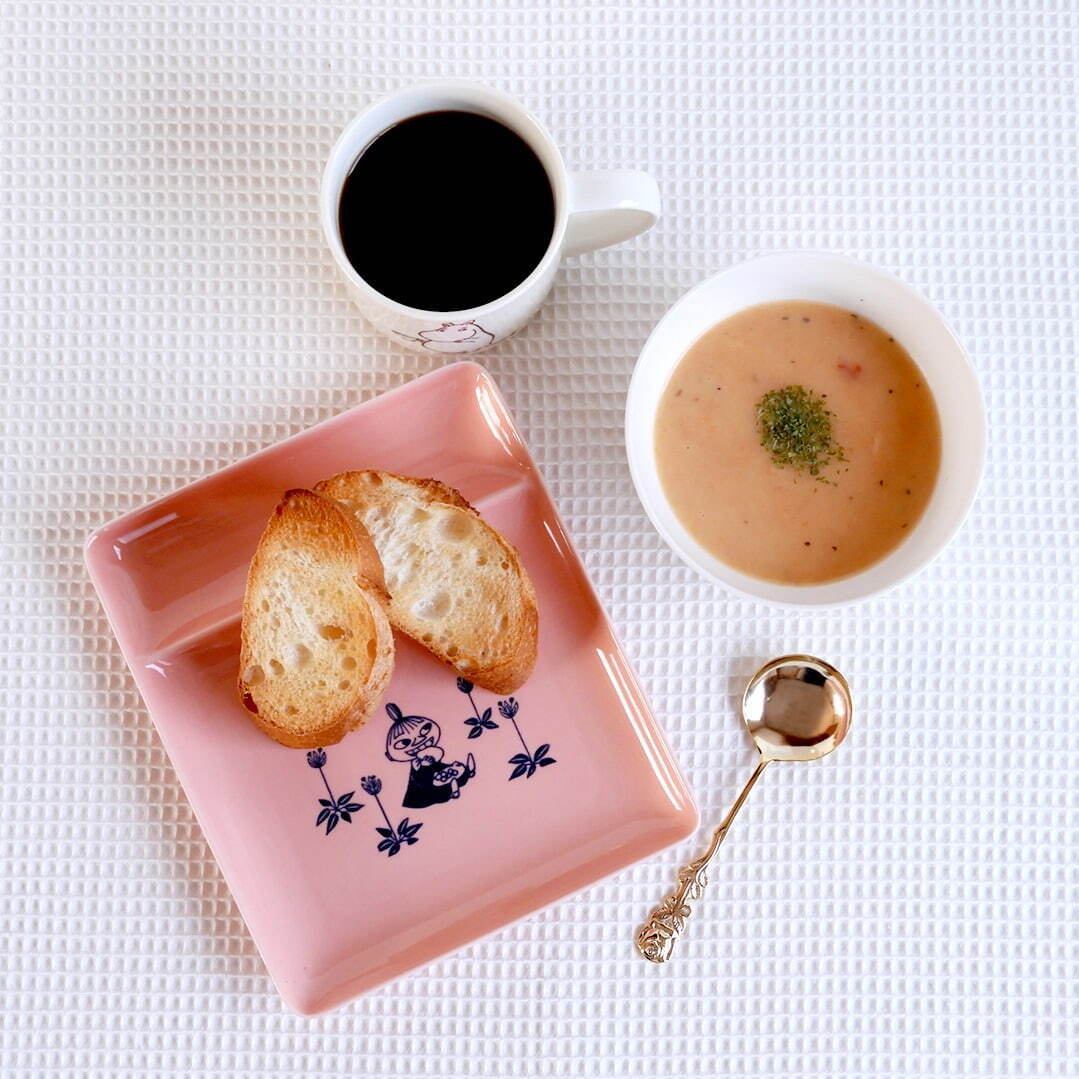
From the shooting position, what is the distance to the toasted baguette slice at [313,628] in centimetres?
87

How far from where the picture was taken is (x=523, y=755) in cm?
95

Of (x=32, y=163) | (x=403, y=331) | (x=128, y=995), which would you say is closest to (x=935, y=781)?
(x=403, y=331)

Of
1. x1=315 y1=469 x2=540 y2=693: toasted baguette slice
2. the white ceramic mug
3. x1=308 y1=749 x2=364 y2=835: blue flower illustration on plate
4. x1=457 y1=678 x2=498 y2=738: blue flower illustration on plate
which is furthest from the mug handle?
x1=308 y1=749 x2=364 y2=835: blue flower illustration on plate

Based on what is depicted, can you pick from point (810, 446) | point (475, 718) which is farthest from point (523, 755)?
point (810, 446)

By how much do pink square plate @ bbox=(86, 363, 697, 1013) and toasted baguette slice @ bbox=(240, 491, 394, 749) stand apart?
0.05 meters

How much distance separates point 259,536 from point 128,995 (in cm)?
44

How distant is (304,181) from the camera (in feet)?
3.24

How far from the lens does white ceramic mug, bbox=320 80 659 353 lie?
81 centimetres

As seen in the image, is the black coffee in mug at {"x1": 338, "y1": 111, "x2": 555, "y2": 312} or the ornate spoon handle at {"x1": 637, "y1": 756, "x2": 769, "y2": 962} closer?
the black coffee in mug at {"x1": 338, "y1": 111, "x2": 555, "y2": 312}

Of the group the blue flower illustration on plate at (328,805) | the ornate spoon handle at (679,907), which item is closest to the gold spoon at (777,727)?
the ornate spoon handle at (679,907)

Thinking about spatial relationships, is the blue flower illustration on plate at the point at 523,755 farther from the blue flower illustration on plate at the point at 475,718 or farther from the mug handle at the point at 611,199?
the mug handle at the point at 611,199

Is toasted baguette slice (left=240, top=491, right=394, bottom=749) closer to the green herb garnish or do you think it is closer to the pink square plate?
the pink square plate

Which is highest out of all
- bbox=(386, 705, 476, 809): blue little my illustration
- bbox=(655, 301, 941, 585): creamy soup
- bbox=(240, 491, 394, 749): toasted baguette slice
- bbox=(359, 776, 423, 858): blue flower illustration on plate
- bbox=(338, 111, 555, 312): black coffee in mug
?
bbox=(338, 111, 555, 312): black coffee in mug

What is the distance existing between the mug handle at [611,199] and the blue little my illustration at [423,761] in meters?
0.44
